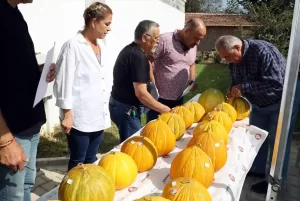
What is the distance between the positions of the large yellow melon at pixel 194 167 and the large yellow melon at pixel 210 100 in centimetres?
120

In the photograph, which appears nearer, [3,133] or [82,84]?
[3,133]

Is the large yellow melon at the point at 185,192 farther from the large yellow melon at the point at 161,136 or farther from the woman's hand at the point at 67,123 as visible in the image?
the woman's hand at the point at 67,123

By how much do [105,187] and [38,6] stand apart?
377 centimetres

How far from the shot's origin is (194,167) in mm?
1752

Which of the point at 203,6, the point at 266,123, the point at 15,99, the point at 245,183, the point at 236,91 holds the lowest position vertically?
the point at 245,183

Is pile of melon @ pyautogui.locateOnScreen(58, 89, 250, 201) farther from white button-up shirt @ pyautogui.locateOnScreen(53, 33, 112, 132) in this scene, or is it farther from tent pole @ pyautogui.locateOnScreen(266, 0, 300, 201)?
white button-up shirt @ pyautogui.locateOnScreen(53, 33, 112, 132)

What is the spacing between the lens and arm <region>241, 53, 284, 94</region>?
2.94 m

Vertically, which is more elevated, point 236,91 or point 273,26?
→ point 273,26

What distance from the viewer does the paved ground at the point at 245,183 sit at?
11.2ft

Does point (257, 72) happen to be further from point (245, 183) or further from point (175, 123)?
point (245, 183)

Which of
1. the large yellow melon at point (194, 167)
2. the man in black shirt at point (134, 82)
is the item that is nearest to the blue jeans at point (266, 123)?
the man in black shirt at point (134, 82)

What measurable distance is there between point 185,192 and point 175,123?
95cm

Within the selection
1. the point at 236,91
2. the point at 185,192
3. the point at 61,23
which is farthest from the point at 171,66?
the point at 61,23

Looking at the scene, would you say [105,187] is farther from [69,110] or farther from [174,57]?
[174,57]
